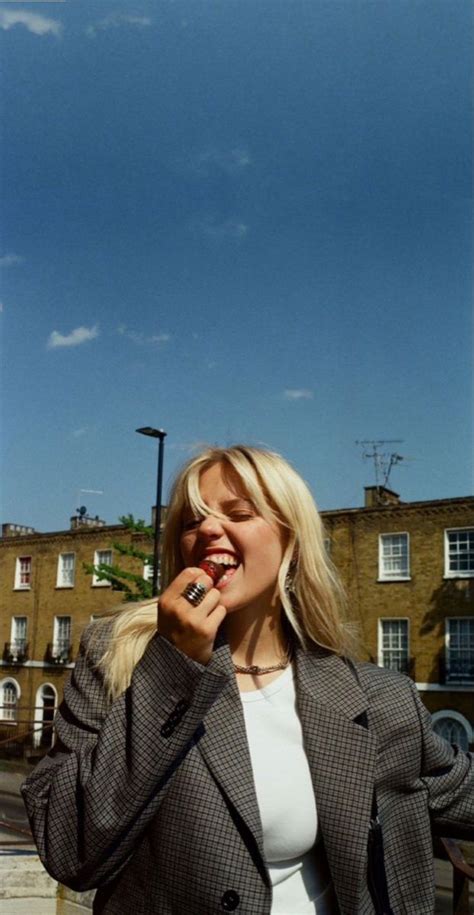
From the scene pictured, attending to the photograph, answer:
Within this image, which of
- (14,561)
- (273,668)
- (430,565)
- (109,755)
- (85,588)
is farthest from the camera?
(14,561)

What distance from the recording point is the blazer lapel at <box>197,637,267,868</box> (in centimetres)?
180

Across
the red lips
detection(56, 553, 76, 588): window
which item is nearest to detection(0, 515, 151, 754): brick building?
detection(56, 553, 76, 588): window

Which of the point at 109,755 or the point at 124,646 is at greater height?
the point at 124,646

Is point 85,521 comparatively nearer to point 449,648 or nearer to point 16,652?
point 16,652

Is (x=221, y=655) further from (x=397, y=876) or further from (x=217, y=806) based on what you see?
(x=397, y=876)

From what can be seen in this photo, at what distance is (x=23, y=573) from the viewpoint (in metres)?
42.1

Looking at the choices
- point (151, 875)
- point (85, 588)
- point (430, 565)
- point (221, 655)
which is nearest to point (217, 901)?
point (151, 875)

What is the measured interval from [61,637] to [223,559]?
128 feet

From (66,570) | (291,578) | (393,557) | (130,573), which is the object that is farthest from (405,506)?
(291,578)

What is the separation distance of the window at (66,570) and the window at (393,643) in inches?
608

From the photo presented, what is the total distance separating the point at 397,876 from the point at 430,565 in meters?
28.2

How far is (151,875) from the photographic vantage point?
179cm

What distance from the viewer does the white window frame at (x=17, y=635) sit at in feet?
Answer: 134

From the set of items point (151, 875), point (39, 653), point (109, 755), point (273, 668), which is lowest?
point (39, 653)
